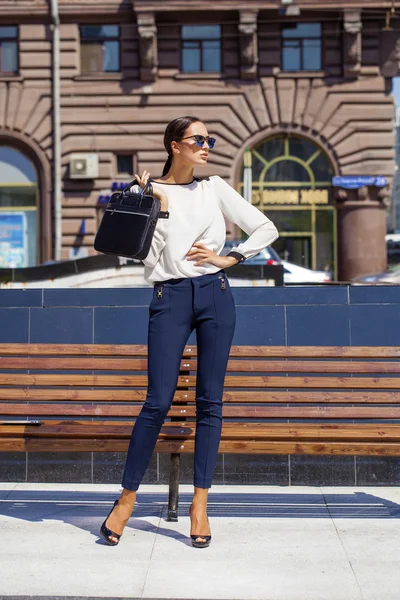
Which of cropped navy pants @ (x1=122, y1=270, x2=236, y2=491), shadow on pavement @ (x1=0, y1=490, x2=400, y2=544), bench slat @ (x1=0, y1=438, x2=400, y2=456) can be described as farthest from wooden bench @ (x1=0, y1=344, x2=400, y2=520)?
cropped navy pants @ (x1=122, y1=270, x2=236, y2=491)

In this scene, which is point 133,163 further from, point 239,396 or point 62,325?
point 239,396

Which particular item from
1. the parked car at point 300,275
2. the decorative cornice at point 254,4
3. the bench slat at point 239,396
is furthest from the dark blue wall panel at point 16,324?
the decorative cornice at point 254,4

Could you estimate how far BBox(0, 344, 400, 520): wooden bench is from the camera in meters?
5.29

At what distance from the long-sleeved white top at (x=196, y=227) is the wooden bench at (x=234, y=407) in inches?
34.3

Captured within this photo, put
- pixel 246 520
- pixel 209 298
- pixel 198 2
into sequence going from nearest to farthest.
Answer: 1. pixel 209 298
2. pixel 246 520
3. pixel 198 2

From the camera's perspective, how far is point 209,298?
4.73 metres

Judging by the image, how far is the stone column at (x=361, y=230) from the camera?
2592 cm

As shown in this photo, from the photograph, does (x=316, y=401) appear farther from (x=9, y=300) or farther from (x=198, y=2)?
(x=198, y=2)

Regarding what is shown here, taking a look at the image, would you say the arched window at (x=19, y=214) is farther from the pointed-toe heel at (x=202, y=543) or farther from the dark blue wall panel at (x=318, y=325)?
the pointed-toe heel at (x=202, y=543)

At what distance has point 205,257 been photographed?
4695 millimetres

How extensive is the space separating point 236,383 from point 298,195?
21.3m

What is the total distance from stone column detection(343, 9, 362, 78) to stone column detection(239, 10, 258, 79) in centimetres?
226

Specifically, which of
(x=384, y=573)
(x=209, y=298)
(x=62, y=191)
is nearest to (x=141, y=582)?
(x=384, y=573)

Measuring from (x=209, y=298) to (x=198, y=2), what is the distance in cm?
2224
